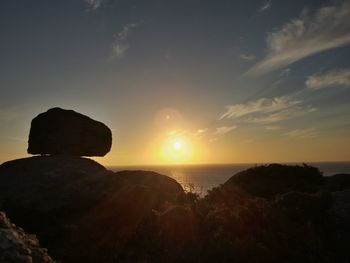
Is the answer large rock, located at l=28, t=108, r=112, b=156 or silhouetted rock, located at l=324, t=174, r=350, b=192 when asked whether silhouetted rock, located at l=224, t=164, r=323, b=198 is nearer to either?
silhouetted rock, located at l=324, t=174, r=350, b=192

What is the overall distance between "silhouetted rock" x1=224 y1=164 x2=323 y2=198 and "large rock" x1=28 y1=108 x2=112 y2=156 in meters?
10.2

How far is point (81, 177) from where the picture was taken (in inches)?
870

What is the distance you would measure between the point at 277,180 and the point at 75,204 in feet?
43.9

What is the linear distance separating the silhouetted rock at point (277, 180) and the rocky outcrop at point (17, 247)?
20149 millimetres

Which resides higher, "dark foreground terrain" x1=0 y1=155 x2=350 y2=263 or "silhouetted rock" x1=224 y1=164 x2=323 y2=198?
"silhouetted rock" x1=224 y1=164 x2=323 y2=198

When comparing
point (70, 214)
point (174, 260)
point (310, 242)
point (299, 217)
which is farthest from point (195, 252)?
point (70, 214)

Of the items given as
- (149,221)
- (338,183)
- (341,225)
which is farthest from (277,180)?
(149,221)

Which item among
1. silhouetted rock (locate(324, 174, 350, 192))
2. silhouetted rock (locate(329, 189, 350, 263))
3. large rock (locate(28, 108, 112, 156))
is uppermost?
large rock (locate(28, 108, 112, 156))

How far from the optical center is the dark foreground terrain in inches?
434

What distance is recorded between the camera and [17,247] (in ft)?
16.6

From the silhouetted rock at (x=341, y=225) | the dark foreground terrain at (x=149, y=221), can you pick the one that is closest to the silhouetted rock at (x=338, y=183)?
the dark foreground terrain at (x=149, y=221)

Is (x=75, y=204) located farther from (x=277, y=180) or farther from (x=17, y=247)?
(x=17, y=247)

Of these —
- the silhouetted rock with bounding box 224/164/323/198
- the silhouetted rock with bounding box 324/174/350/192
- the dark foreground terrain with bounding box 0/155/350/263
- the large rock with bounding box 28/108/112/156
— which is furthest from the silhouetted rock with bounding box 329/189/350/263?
the large rock with bounding box 28/108/112/156

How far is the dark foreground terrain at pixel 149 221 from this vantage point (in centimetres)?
1103
